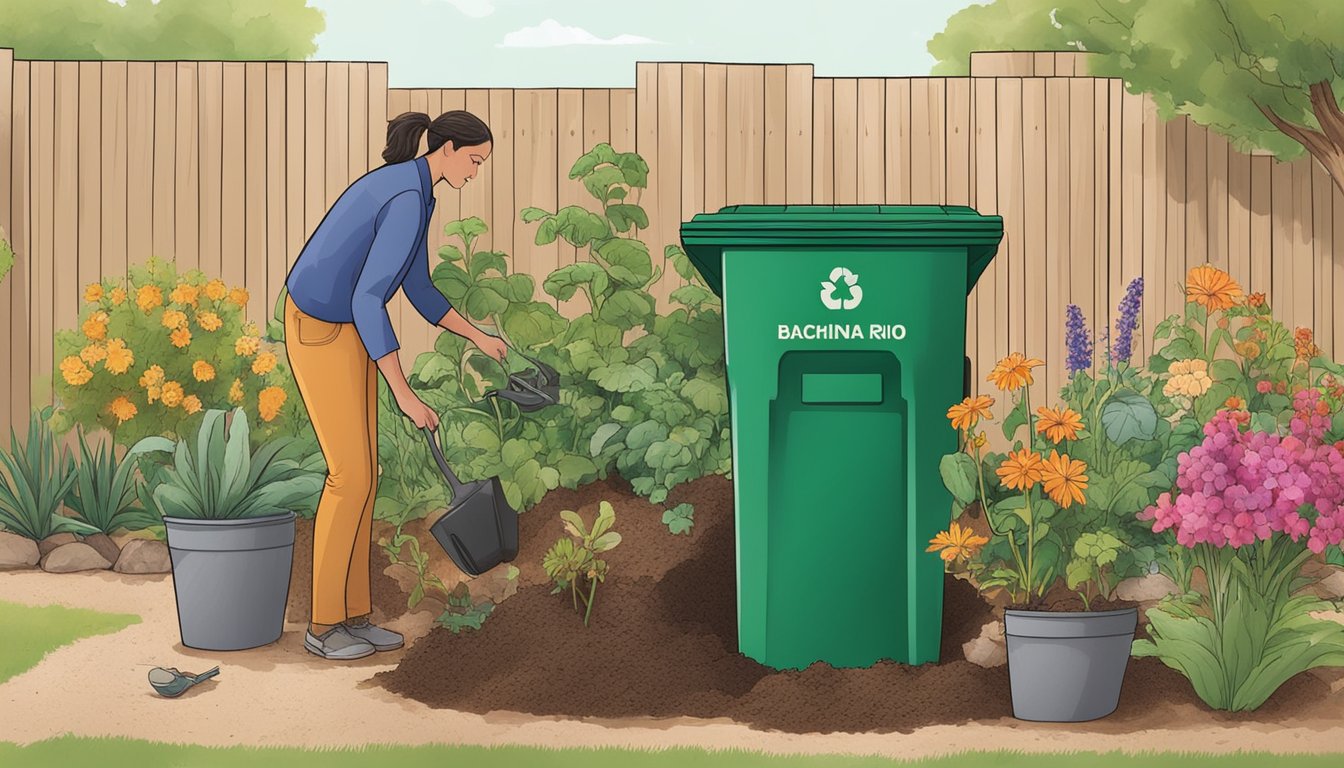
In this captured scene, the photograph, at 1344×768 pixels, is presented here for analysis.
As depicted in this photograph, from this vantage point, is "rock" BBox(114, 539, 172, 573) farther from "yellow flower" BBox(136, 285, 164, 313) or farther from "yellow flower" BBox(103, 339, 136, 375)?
"yellow flower" BBox(136, 285, 164, 313)

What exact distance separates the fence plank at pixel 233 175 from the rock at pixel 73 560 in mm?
1650

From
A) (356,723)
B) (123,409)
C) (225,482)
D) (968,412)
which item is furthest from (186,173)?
(968,412)

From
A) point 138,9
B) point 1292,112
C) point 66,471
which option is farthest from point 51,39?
point 1292,112

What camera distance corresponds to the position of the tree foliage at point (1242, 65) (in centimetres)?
697

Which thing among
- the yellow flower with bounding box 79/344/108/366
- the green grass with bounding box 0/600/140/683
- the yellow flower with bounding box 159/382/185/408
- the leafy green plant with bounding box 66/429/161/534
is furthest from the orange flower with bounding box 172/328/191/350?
the green grass with bounding box 0/600/140/683

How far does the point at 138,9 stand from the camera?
13.2 m

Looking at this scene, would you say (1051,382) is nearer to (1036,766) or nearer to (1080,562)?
(1080,562)

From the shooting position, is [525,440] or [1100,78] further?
[1100,78]

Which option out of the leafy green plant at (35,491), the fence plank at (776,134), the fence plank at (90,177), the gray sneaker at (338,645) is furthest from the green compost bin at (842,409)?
the fence plank at (90,177)

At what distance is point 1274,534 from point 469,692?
2.34 meters

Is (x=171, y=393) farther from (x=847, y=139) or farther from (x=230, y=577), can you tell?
(x=847, y=139)

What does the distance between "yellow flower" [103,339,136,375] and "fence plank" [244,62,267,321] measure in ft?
5.14

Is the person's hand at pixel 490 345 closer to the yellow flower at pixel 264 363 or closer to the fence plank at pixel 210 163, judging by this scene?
the yellow flower at pixel 264 363

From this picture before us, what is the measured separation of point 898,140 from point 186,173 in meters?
3.57
